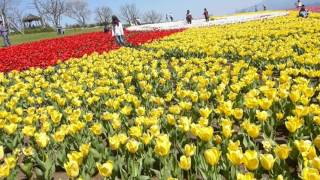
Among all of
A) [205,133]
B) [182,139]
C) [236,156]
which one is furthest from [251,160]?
[182,139]

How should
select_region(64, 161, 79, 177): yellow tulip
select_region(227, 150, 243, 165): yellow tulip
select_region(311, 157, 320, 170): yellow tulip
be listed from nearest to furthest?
select_region(311, 157, 320, 170): yellow tulip < select_region(227, 150, 243, 165): yellow tulip < select_region(64, 161, 79, 177): yellow tulip

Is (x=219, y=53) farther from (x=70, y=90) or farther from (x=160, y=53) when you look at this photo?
(x=70, y=90)

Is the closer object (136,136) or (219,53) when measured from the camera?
(136,136)

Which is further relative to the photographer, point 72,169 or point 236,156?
point 72,169

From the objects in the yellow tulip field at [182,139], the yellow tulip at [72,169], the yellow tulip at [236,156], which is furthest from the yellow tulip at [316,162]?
the yellow tulip at [72,169]

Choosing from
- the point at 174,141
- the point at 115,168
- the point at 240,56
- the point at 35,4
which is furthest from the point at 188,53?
the point at 35,4

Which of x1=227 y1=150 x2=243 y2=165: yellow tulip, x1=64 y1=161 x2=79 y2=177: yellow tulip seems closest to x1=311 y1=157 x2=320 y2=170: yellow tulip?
x1=227 y1=150 x2=243 y2=165: yellow tulip

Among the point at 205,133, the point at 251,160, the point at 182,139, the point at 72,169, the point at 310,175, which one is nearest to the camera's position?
the point at 310,175

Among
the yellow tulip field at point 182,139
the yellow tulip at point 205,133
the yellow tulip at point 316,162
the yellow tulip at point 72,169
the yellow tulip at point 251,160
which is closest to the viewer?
the yellow tulip at point 316,162

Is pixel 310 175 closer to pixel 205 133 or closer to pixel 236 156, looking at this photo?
pixel 236 156

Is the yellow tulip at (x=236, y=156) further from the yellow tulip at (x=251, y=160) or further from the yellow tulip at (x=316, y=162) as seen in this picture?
the yellow tulip at (x=316, y=162)

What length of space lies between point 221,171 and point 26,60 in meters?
14.6

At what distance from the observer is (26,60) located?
1767 centimetres

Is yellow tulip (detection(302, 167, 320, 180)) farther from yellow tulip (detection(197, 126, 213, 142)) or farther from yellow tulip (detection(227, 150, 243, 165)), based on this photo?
yellow tulip (detection(197, 126, 213, 142))
